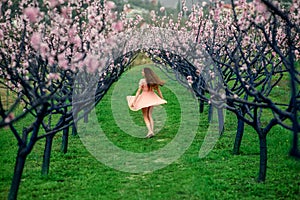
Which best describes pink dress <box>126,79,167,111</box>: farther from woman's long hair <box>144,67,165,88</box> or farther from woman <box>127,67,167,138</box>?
woman's long hair <box>144,67,165,88</box>

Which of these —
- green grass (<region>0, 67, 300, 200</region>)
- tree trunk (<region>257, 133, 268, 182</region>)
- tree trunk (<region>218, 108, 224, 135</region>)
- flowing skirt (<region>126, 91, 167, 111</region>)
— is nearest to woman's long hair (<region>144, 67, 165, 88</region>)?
flowing skirt (<region>126, 91, 167, 111</region>)

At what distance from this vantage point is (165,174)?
349 inches

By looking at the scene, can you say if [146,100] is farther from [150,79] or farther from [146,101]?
[150,79]

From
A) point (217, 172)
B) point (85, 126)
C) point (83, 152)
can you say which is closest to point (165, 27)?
point (85, 126)

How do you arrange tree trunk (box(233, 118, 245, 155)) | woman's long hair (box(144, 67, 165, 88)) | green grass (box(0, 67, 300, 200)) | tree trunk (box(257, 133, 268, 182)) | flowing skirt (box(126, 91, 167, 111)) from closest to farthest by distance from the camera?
green grass (box(0, 67, 300, 200)) < tree trunk (box(257, 133, 268, 182)) < tree trunk (box(233, 118, 245, 155)) < flowing skirt (box(126, 91, 167, 111)) < woman's long hair (box(144, 67, 165, 88))

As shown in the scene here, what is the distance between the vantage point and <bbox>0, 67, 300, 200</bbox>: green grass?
7.54 m

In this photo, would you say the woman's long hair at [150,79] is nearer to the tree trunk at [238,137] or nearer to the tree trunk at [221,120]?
the tree trunk at [221,120]

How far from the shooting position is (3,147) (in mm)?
11367

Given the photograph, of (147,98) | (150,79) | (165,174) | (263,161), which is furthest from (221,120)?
(263,161)

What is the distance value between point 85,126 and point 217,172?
6.98 meters

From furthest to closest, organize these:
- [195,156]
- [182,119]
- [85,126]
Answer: [182,119], [85,126], [195,156]

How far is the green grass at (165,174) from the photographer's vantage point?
754 centimetres

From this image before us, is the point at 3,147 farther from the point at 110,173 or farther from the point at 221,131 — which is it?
the point at 221,131

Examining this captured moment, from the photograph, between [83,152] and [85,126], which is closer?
[83,152]
